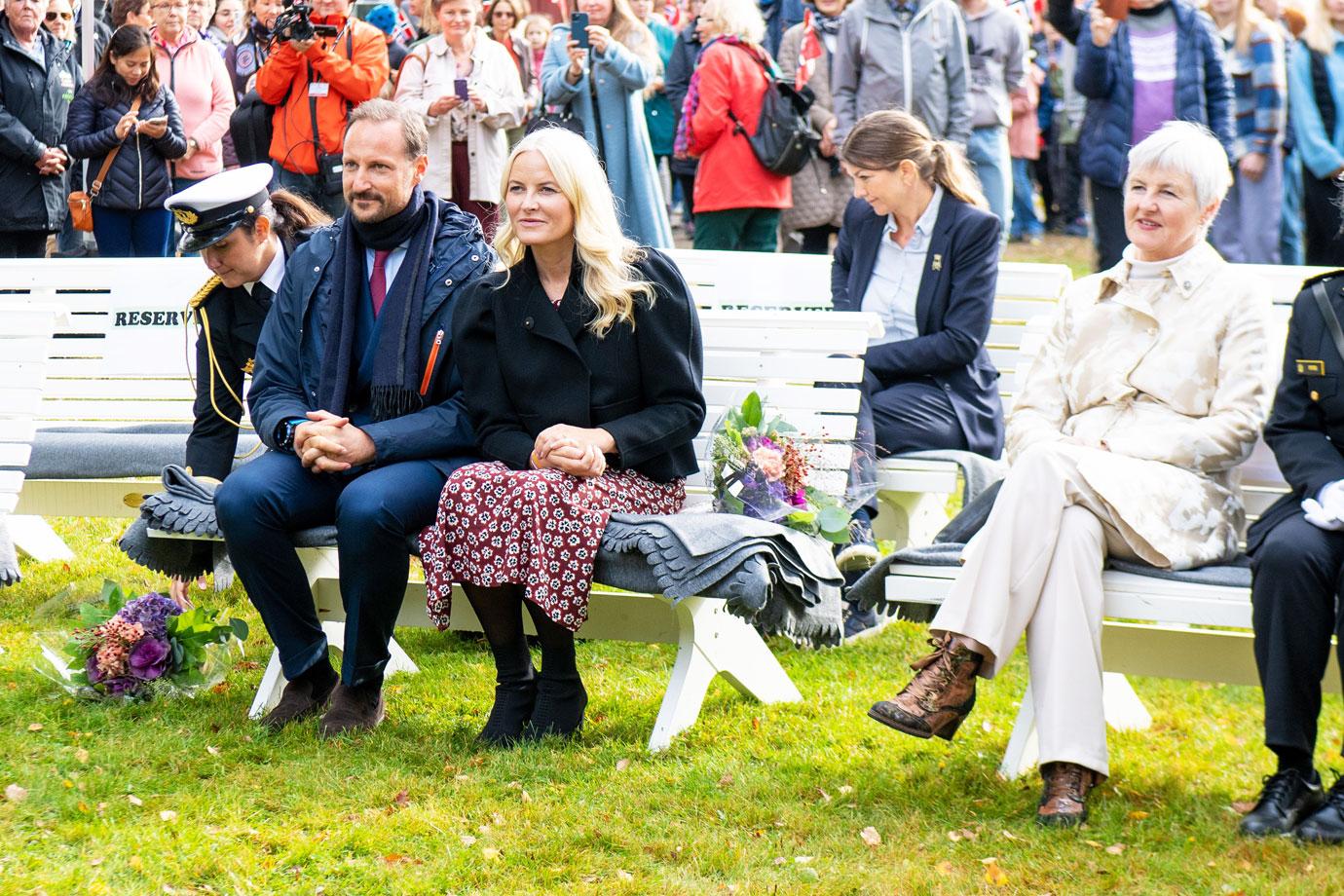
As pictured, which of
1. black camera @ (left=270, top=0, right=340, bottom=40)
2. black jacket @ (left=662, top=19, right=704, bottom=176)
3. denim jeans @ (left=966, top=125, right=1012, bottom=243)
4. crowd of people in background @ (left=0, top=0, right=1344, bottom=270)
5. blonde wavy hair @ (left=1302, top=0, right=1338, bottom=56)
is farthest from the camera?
black jacket @ (left=662, top=19, right=704, bottom=176)

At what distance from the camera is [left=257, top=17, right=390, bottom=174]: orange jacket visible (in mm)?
8977

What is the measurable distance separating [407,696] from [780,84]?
5.15 metres

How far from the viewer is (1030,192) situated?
15.4 meters

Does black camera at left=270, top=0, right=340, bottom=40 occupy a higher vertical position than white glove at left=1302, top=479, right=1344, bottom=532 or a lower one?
higher

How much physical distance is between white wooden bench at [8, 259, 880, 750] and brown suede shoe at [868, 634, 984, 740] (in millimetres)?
765

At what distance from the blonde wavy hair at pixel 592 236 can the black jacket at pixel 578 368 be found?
0.12 feet

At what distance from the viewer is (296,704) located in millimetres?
5016

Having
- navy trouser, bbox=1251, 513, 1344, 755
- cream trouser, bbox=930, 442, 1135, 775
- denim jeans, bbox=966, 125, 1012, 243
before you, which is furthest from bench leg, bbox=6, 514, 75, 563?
denim jeans, bbox=966, 125, 1012, 243

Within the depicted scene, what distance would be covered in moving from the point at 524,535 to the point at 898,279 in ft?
7.65

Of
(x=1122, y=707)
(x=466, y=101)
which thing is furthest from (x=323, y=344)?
(x=466, y=101)

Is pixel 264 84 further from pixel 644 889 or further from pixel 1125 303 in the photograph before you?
pixel 644 889

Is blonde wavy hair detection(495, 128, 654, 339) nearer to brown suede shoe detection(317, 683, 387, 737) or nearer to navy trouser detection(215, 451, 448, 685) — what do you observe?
navy trouser detection(215, 451, 448, 685)

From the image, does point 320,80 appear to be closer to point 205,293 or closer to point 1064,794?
point 205,293

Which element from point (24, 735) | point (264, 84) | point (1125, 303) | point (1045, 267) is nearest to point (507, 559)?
point (24, 735)
